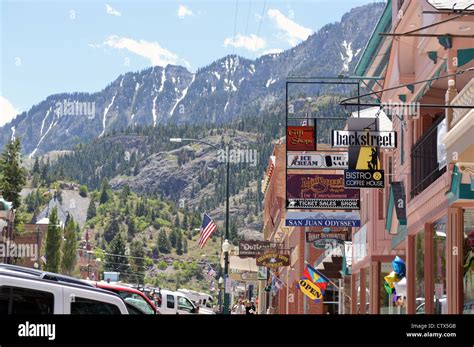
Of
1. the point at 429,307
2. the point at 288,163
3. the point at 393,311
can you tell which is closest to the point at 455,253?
the point at 429,307

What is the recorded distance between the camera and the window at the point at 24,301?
9.13 metres

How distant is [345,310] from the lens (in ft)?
161

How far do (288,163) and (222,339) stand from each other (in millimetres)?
31042

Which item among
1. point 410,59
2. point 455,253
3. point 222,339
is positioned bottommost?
point 222,339

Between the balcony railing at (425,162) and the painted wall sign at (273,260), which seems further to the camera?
the painted wall sign at (273,260)

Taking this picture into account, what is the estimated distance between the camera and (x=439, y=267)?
23547 mm

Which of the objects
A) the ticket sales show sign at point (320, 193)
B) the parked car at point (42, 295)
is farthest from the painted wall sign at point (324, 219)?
the parked car at point (42, 295)

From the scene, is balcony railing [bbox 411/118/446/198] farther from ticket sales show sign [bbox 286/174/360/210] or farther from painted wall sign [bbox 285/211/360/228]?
painted wall sign [bbox 285/211/360/228]

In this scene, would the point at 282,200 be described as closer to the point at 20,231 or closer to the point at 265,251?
the point at 265,251

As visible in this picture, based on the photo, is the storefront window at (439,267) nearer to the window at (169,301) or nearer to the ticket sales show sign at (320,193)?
the ticket sales show sign at (320,193)

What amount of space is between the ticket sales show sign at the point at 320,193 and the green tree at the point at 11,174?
111 feet

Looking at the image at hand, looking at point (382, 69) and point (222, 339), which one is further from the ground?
point (382, 69)

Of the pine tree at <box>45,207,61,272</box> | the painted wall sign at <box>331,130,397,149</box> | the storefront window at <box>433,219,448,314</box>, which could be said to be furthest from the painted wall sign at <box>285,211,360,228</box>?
the pine tree at <box>45,207,61,272</box>

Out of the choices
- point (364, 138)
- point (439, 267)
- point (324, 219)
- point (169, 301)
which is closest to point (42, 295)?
point (439, 267)
